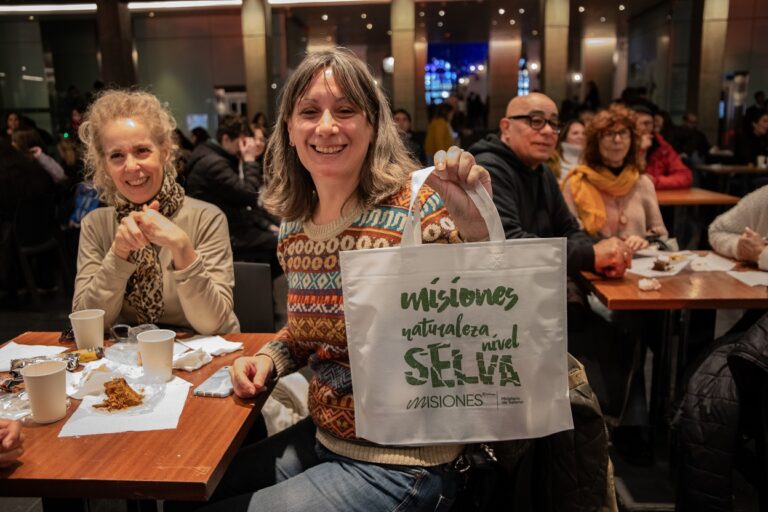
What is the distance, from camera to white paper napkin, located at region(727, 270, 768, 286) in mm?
2529

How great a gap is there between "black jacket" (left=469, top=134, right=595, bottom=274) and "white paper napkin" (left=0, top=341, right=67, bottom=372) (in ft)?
5.89

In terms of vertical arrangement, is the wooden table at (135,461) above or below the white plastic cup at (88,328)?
below

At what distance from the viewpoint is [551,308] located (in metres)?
1.20

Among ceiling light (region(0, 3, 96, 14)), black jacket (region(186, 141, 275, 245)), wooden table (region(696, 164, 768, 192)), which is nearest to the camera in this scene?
black jacket (region(186, 141, 275, 245))

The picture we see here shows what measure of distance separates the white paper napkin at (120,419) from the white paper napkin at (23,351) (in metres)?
0.45

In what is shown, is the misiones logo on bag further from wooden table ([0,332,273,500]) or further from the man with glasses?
the man with glasses

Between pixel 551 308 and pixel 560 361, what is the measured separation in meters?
0.12

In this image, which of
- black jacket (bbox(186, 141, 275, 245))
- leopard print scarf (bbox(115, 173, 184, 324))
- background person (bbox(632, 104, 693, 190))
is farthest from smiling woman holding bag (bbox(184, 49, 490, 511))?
background person (bbox(632, 104, 693, 190))

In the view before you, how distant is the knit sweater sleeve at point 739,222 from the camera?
9.68 feet

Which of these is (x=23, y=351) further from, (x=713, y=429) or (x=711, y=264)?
(x=711, y=264)

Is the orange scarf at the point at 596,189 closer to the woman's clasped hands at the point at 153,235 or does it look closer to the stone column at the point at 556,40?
the woman's clasped hands at the point at 153,235

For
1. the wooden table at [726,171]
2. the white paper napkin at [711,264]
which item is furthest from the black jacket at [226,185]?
the wooden table at [726,171]

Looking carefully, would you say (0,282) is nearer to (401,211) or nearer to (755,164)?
(401,211)

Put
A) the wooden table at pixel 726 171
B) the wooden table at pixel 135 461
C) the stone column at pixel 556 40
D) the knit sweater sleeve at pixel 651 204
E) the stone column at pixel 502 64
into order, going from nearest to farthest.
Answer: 1. the wooden table at pixel 135 461
2. the knit sweater sleeve at pixel 651 204
3. the wooden table at pixel 726 171
4. the stone column at pixel 556 40
5. the stone column at pixel 502 64
